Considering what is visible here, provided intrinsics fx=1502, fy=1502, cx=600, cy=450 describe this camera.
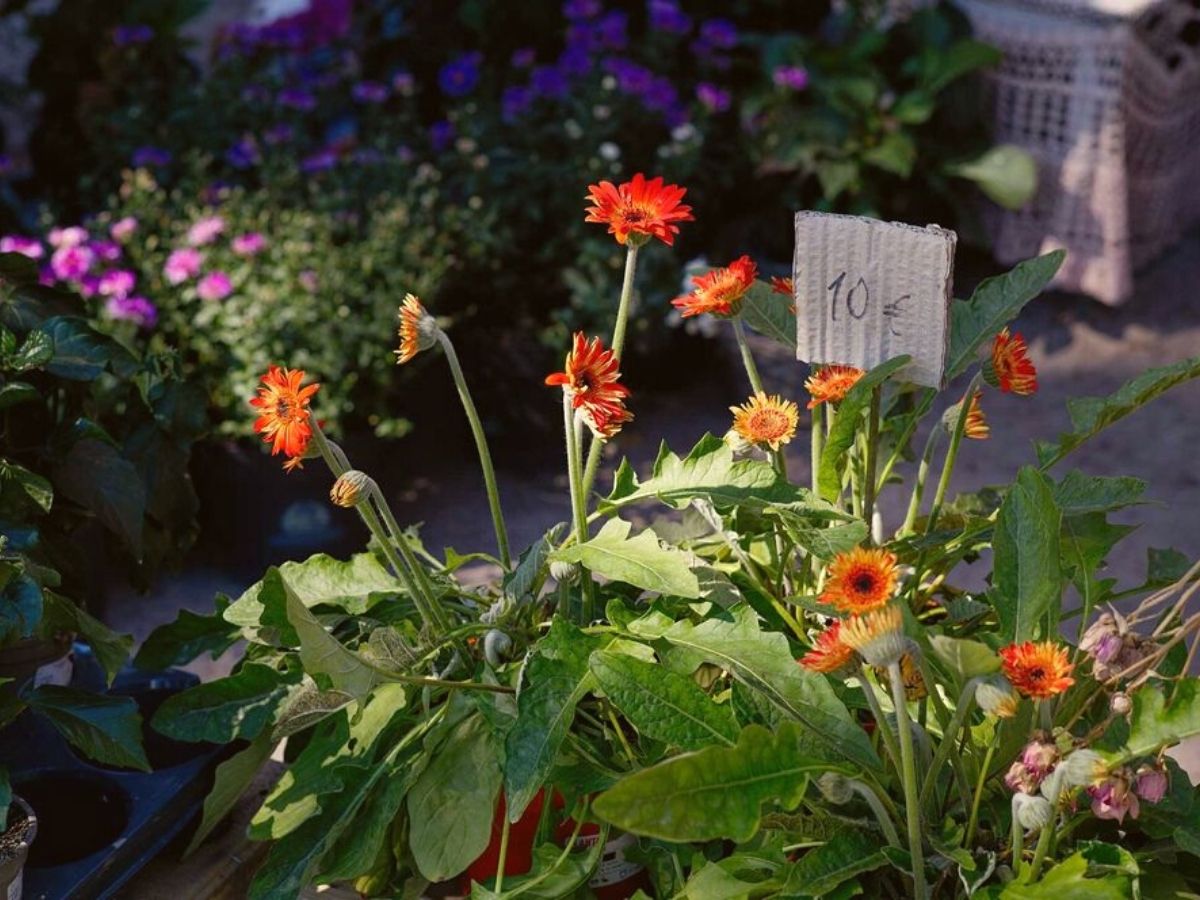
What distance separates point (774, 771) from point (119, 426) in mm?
996

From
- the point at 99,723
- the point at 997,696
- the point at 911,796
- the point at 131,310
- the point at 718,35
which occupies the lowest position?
the point at 131,310

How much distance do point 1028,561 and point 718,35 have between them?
2.94m

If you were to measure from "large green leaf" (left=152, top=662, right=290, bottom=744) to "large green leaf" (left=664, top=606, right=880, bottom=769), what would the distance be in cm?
39

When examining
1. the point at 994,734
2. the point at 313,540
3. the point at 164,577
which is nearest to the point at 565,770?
the point at 994,734

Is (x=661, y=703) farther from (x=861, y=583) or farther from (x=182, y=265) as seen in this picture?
(x=182, y=265)

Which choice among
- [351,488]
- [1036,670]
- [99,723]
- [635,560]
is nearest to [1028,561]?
[1036,670]

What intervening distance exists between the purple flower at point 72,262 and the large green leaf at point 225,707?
1652 mm

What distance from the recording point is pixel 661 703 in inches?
45.4

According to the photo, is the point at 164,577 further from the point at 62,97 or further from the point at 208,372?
the point at 62,97

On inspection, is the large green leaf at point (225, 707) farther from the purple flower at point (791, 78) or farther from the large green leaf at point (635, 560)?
the purple flower at point (791, 78)

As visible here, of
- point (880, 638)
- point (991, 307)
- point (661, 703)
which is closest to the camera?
point (880, 638)

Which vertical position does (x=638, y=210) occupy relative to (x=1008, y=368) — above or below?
above

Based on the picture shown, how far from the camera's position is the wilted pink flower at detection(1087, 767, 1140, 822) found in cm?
103

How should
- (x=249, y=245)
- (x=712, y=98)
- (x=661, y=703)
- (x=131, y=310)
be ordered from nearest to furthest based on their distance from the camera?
(x=661, y=703) < (x=131, y=310) < (x=249, y=245) < (x=712, y=98)
